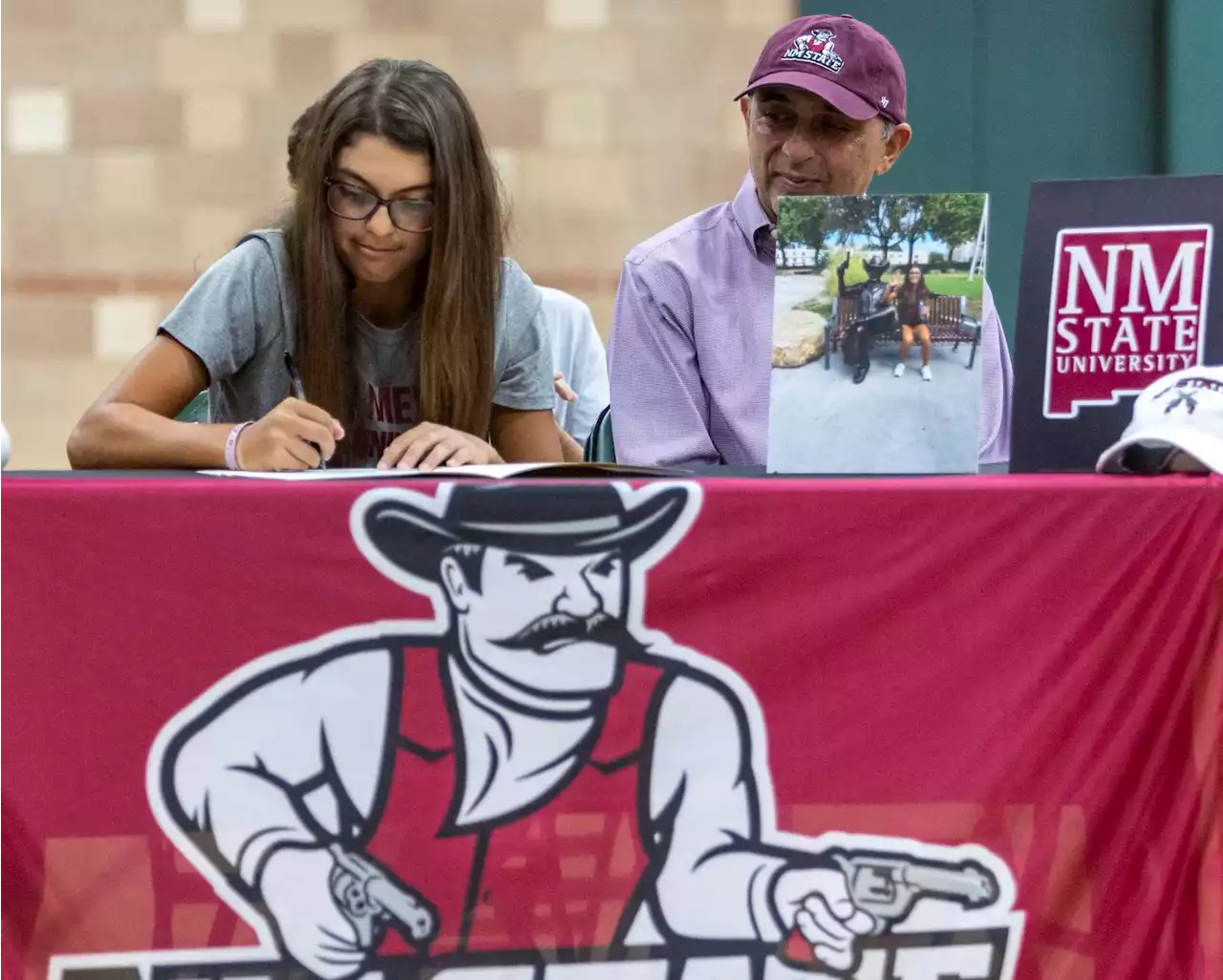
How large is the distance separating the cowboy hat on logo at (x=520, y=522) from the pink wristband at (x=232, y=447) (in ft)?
1.06

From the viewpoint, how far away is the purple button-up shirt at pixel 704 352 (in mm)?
1841

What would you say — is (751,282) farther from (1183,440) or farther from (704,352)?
(1183,440)

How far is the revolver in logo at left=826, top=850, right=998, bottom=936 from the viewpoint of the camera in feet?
3.62

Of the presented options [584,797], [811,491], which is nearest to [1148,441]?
[811,491]

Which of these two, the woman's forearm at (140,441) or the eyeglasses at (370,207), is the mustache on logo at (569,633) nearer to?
the woman's forearm at (140,441)

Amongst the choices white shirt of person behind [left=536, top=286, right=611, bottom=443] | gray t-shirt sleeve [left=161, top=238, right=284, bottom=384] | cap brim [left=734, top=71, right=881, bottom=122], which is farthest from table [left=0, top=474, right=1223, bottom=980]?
white shirt of person behind [left=536, top=286, right=611, bottom=443]

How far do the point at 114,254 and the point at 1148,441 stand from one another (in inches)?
108

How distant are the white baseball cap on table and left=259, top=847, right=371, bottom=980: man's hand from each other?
0.66 m

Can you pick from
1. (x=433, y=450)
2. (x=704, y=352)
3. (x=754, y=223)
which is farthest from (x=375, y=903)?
(x=754, y=223)

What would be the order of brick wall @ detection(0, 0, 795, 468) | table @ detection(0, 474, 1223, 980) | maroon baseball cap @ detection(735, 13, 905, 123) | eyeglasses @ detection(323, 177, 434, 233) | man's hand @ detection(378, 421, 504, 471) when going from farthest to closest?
brick wall @ detection(0, 0, 795, 468), maroon baseball cap @ detection(735, 13, 905, 123), eyeglasses @ detection(323, 177, 434, 233), man's hand @ detection(378, 421, 504, 471), table @ detection(0, 474, 1223, 980)

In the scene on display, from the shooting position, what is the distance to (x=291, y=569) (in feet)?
3.54

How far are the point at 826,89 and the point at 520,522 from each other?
0.96 m

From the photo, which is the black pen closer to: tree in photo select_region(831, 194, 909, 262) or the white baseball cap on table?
tree in photo select_region(831, 194, 909, 262)

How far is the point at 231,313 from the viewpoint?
1.63m
